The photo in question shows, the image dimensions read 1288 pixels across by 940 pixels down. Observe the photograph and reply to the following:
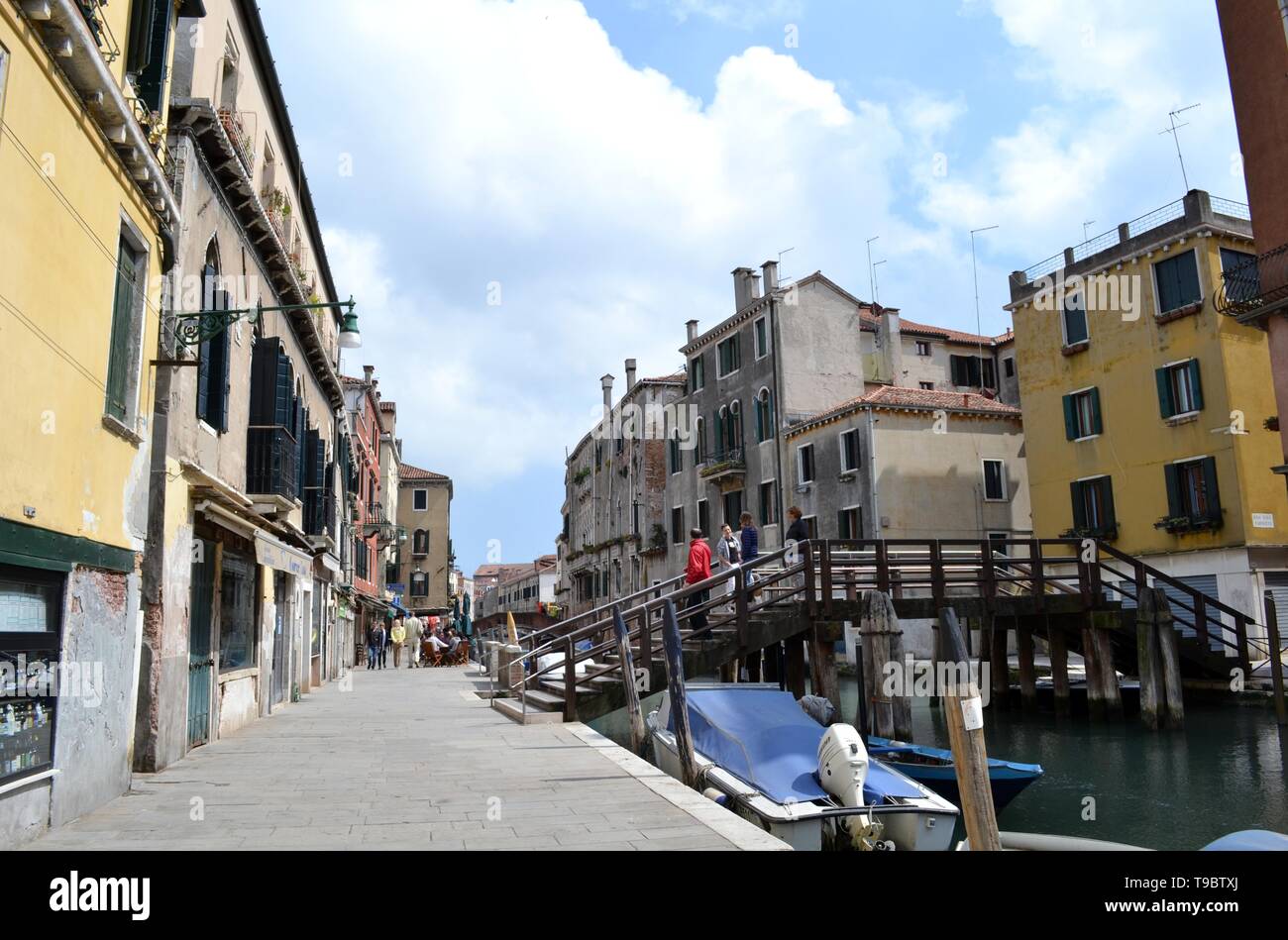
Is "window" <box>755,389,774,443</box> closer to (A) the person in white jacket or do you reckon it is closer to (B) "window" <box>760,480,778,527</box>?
(B) "window" <box>760,480,778,527</box>

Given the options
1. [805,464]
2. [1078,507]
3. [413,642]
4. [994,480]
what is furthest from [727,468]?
[413,642]

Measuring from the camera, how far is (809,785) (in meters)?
8.76

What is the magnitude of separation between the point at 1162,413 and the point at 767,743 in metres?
18.5

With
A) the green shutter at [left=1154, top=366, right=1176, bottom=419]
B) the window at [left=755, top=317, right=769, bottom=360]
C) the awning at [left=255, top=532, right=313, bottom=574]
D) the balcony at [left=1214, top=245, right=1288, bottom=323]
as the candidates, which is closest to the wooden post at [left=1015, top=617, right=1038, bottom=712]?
the green shutter at [left=1154, top=366, right=1176, bottom=419]

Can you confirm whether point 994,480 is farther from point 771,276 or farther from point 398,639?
point 398,639

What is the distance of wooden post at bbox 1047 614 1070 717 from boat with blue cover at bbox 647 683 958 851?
37.3 feet

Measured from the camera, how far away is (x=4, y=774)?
19.0ft

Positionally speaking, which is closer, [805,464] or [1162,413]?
[1162,413]

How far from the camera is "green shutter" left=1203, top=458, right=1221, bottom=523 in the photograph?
72.2 feet

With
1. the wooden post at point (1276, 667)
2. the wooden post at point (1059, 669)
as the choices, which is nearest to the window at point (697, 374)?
the wooden post at point (1059, 669)

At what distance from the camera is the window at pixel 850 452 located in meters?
29.7

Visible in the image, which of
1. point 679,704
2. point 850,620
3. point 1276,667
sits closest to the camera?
point 679,704
